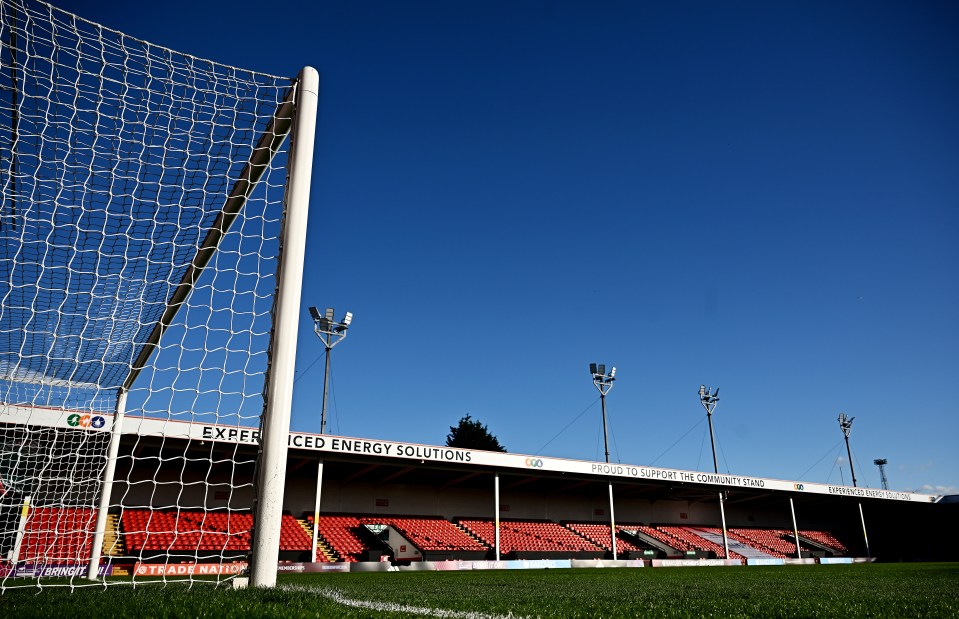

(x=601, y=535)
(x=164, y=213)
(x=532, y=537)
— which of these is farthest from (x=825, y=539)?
(x=164, y=213)

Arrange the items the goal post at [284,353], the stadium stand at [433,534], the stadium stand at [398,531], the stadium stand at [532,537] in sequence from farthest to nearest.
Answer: the stadium stand at [532,537], the stadium stand at [433,534], the stadium stand at [398,531], the goal post at [284,353]

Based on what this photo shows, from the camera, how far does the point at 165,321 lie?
282 inches

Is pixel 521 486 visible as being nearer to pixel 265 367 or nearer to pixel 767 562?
pixel 767 562

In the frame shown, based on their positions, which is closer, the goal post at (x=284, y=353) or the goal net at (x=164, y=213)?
the goal post at (x=284, y=353)

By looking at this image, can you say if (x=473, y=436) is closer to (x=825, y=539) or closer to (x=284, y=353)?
(x=825, y=539)

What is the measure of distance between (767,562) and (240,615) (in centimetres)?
3062

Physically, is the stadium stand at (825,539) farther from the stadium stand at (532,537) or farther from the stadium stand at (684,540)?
the stadium stand at (532,537)

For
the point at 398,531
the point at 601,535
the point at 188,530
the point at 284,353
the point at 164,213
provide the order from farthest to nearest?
the point at 601,535 → the point at 398,531 → the point at 188,530 → the point at 164,213 → the point at 284,353

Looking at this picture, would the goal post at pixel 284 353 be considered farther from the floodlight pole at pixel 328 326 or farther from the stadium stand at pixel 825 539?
the stadium stand at pixel 825 539

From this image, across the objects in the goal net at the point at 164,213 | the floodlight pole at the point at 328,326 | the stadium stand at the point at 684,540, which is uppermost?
the floodlight pole at the point at 328,326

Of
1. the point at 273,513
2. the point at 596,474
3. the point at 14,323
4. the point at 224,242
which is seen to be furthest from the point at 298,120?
the point at 596,474

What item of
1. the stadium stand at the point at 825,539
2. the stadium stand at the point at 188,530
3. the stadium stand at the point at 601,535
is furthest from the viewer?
the stadium stand at the point at 825,539

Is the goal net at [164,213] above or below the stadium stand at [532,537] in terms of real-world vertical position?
above

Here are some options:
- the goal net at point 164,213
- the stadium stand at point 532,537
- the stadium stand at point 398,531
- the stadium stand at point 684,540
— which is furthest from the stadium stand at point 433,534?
the goal net at point 164,213
